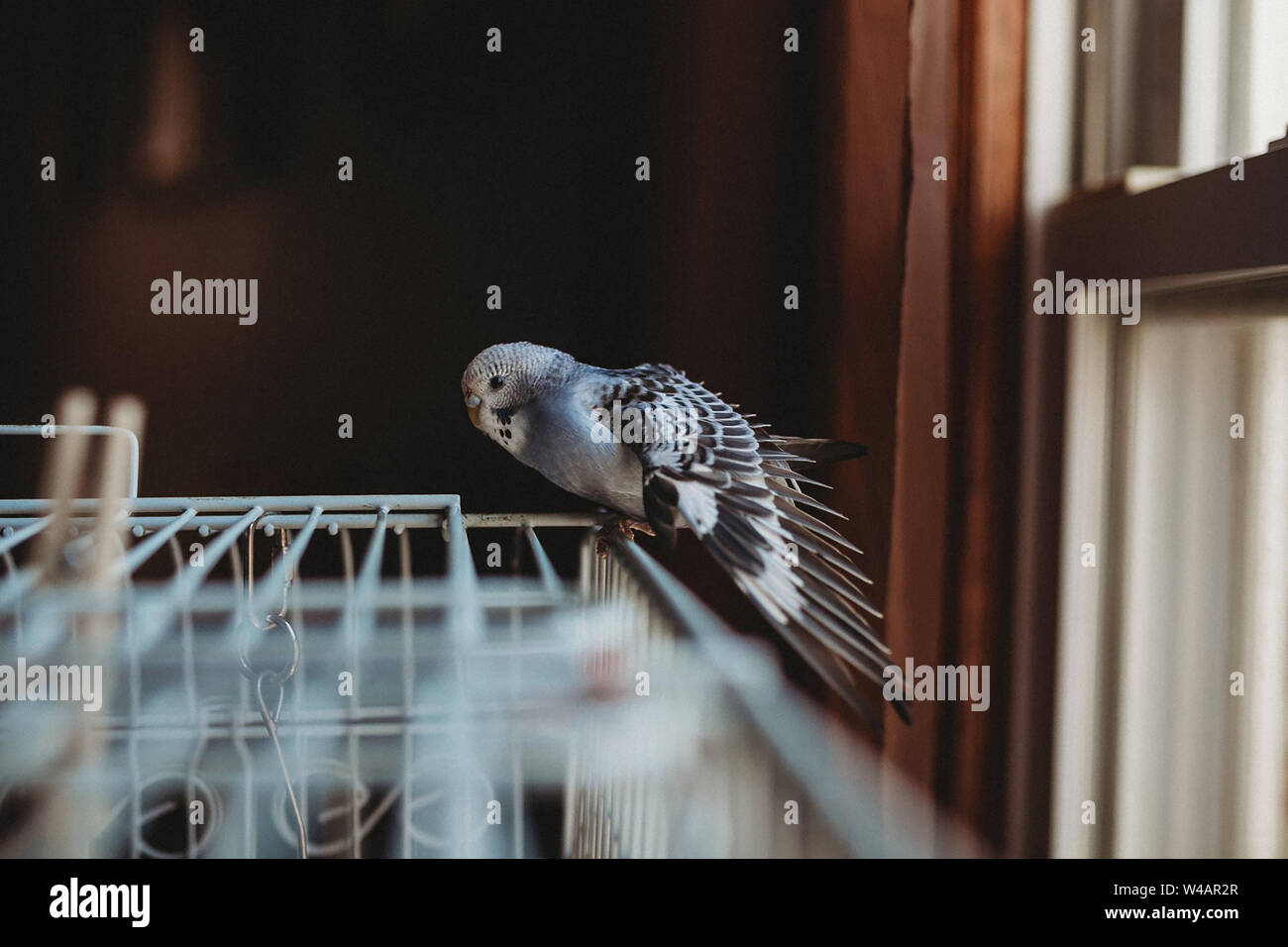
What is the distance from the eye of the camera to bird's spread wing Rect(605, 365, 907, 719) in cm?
65

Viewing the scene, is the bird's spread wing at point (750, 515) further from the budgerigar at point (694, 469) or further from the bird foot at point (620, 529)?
the bird foot at point (620, 529)

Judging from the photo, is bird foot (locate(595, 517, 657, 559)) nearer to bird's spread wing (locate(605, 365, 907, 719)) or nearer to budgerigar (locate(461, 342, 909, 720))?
budgerigar (locate(461, 342, 909, 720))

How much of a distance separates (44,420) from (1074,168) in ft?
3.73

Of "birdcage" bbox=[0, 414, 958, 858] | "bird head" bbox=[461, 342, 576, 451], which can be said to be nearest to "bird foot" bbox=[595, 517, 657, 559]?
"birdcage" bbox=[0, 414, 958, 858]

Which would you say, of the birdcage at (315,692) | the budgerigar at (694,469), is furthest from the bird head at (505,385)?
the birdcage at (315,692)

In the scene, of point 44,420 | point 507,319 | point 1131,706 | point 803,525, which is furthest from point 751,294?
point 44,420

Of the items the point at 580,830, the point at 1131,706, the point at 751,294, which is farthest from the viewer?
the point at 751,294

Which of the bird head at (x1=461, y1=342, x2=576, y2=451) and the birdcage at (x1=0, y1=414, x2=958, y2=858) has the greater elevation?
the bird head at (x1=461, y1=342, x2=576, y2=451)

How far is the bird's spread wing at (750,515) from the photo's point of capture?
25.5 inches

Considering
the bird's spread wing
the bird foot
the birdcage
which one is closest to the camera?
the bird's spread wing

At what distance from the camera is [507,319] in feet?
3.41

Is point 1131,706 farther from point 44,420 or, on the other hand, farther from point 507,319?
point 44,420

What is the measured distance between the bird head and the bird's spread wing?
0.08m

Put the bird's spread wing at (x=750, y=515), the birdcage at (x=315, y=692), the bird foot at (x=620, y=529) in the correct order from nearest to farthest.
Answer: the bird's spread wing at (x=750, y=515) → the birdcage at (x=315, y=692) → the bird foot at (x=620, y=529)
